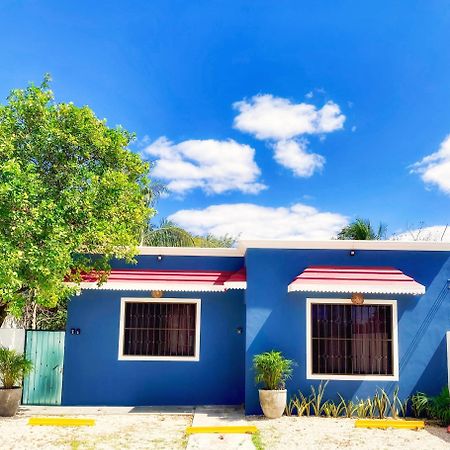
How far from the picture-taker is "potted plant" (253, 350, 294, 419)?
11.1 m

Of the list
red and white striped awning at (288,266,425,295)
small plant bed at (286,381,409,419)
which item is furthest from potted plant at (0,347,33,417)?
red and white striped awning at (288,266,425,295)

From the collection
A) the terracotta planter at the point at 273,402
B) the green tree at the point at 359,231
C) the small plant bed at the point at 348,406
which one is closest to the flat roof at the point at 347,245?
the small plant bed at the point at 348,406

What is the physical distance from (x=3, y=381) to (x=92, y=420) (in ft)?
8.96

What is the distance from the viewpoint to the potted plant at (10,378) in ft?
37.8

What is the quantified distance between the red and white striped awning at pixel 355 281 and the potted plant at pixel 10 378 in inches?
283

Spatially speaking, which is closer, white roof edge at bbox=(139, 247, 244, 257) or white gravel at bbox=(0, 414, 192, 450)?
white gravel at bbox=(0, 414, 192, 450)

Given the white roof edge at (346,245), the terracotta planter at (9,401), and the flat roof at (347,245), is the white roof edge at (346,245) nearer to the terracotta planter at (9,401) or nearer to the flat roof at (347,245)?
the flat roof at (347,245)

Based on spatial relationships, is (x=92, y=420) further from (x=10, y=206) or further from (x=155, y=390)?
(x=10, y=206)

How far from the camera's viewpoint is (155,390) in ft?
43.6

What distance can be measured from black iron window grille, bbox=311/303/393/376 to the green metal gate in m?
7.43

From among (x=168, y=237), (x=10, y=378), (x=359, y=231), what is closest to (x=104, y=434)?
(x=10, y=378)

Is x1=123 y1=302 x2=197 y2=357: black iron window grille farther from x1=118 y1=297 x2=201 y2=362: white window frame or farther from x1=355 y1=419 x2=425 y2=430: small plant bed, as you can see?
x1=355 y1=419 x2=425 y2=430: small plant bed

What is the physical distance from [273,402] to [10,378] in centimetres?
670

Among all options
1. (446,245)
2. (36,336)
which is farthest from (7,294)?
(446,245)
